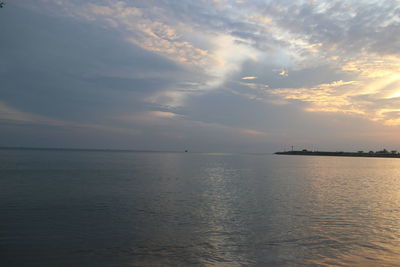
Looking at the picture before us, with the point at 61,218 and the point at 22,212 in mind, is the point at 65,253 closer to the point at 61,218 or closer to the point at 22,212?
the point at 61,218

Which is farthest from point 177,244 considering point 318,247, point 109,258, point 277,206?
point 277,206

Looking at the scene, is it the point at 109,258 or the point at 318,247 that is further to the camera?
the point at 318,247

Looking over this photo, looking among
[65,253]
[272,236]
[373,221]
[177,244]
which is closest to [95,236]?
A: [65,253]

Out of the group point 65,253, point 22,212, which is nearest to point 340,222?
point 65,253

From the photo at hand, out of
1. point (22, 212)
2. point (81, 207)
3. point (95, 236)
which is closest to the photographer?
point (95, 236)

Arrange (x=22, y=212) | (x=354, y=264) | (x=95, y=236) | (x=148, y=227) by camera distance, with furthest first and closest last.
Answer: (x=22, y=212)
(x=148, y=227)
(x=95, y=236)
(x=354, y=264)

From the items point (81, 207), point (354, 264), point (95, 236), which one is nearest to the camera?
point (354, 264)

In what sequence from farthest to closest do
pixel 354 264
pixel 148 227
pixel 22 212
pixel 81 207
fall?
pixel 81 207, pixel 22 212, pixel 148 227, pixel 354 264

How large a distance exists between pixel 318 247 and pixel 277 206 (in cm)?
1124

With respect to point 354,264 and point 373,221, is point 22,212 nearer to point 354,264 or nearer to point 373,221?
point 354,264

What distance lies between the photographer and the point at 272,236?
1667 centimetres

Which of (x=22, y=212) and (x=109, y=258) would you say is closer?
(x=109, y=258)

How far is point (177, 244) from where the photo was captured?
1470 centimetres

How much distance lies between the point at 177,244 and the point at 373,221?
1528cm
